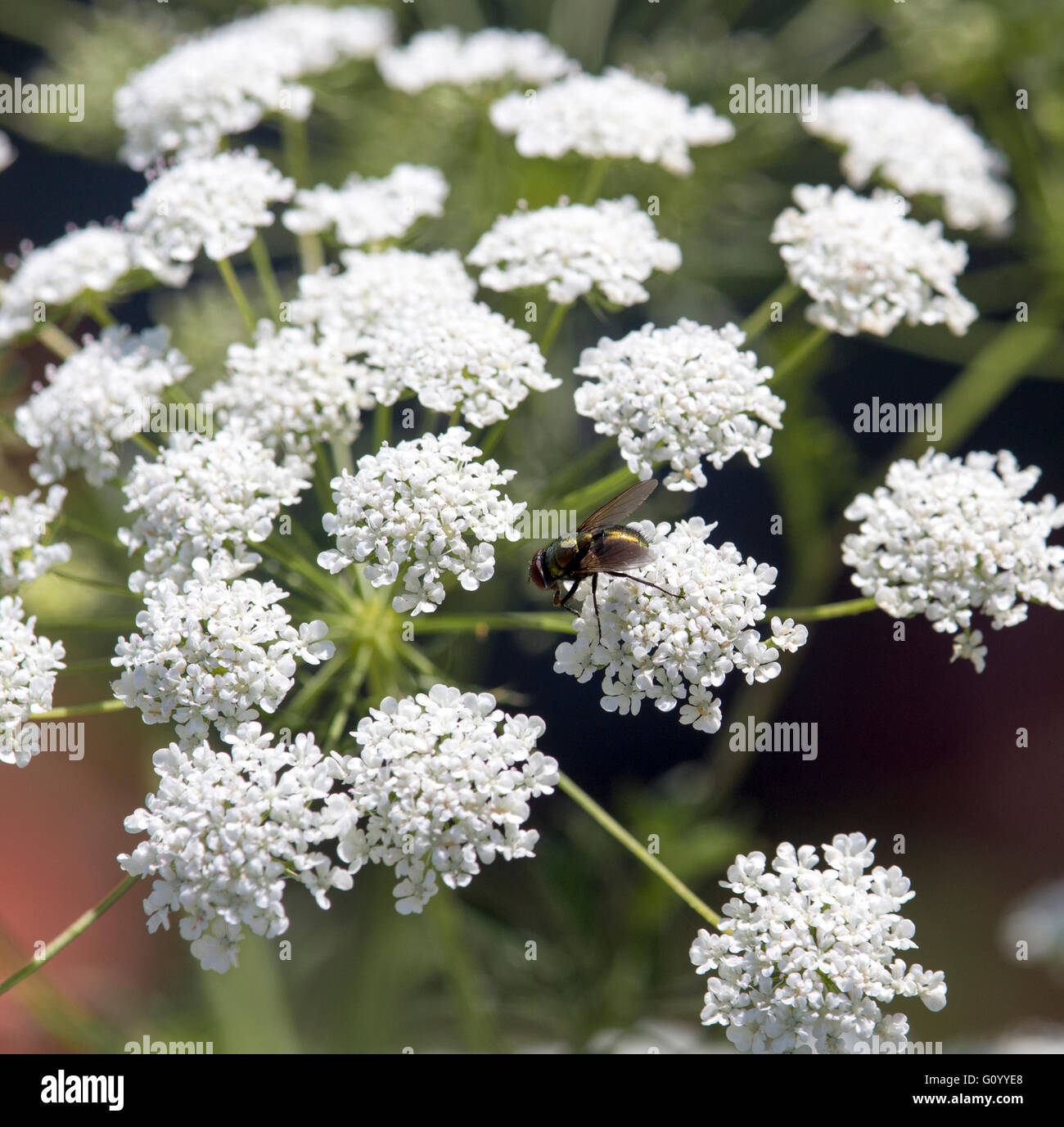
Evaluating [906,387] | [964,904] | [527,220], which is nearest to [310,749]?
[527,220]

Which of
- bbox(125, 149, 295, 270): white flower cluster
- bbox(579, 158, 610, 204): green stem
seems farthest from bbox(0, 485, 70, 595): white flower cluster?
bbox(579, 158, 610, 204): green stem

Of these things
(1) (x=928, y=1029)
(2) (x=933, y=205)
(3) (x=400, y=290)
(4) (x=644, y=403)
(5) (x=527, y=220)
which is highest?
(2) (x=933, y=205)

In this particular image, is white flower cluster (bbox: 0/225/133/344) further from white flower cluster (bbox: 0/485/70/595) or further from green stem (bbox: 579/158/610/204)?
green stem (bbox: 579/158/610/204)

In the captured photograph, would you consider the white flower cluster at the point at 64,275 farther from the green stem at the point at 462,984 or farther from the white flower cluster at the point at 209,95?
the green stem at the point at 462,984

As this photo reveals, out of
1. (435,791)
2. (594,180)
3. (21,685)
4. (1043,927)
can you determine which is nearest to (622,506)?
(435,791)

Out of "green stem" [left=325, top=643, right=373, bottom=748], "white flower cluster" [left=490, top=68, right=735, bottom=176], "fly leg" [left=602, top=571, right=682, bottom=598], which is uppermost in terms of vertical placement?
"white flower cluster" [left=490, top=68, right=735, bottom=176]

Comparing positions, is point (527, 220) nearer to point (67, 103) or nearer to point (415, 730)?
point (415, 730)

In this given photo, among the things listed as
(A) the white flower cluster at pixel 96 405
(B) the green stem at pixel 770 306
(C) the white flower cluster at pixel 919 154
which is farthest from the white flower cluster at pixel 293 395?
(C) the white flower cluster at pixel 919 154
